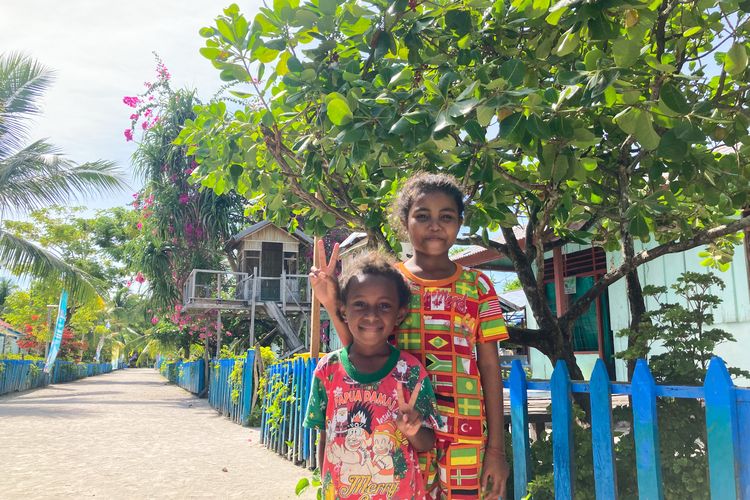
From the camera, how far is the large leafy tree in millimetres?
2158

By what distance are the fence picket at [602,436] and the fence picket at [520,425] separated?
1.56 feet

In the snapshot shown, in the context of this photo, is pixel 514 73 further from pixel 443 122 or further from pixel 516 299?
pixel 516 299

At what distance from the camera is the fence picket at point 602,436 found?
2.77 m

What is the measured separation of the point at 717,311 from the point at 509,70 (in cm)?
607

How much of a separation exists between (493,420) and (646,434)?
0.76 meters

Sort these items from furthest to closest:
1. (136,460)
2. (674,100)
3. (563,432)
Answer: (136,460)
(563,432)
(674,100)

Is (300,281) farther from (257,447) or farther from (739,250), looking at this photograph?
(739,250)

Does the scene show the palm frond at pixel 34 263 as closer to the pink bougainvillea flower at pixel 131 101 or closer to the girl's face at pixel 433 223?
the pink bougainvillea flower at pixel 131 101

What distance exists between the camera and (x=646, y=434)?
2.58 metres

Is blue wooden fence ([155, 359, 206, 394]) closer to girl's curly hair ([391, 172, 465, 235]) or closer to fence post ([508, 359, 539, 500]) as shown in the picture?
fence post ([508, 359, 539, 500])

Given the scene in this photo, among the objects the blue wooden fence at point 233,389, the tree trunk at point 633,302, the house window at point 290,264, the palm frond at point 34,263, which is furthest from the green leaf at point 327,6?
the house window at point 290,264

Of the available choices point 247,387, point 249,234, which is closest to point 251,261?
point 249,234

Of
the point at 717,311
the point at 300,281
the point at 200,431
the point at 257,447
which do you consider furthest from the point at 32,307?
the point at 717,311

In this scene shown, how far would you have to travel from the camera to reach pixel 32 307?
112ft
